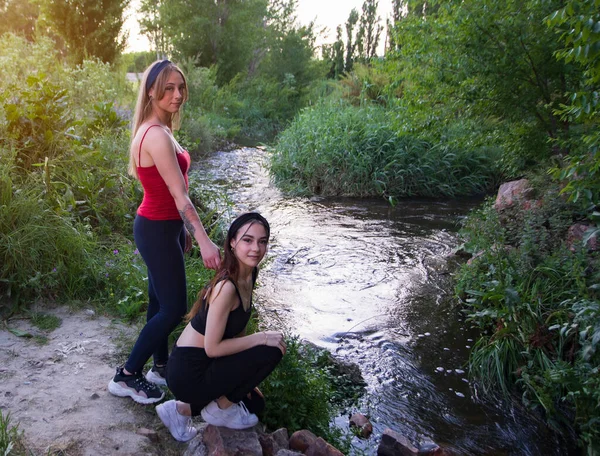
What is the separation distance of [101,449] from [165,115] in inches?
67.5

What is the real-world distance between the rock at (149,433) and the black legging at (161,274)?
378 millimetres

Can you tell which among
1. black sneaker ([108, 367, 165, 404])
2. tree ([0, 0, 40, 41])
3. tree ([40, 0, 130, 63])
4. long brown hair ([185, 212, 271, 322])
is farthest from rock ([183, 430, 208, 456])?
tree ([0, 0, 40, 41])

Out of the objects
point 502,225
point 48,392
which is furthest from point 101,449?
point 502,225

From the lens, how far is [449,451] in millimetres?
3195

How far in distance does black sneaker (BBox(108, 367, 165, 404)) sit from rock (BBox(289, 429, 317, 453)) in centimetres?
79

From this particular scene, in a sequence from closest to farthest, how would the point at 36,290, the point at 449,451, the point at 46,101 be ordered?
the point at 449,451, the point at 36,290, the point at 46,101

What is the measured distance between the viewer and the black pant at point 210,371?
104 inches

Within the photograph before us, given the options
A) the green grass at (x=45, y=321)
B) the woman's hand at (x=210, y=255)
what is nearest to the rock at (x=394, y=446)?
the woman's hand at (x=210, y=255)

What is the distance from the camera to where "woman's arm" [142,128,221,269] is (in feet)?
8.47

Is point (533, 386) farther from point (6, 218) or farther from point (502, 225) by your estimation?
point (6, 218)

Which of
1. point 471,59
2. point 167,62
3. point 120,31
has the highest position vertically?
point 120,31

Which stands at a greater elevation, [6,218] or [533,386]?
[6,218]

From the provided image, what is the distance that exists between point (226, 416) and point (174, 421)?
0.27 meters

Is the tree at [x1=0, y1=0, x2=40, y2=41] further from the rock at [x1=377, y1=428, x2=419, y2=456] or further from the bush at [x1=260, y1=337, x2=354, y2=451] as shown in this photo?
the rock at [x1=377, y1=428, x2=419, y2=456]
